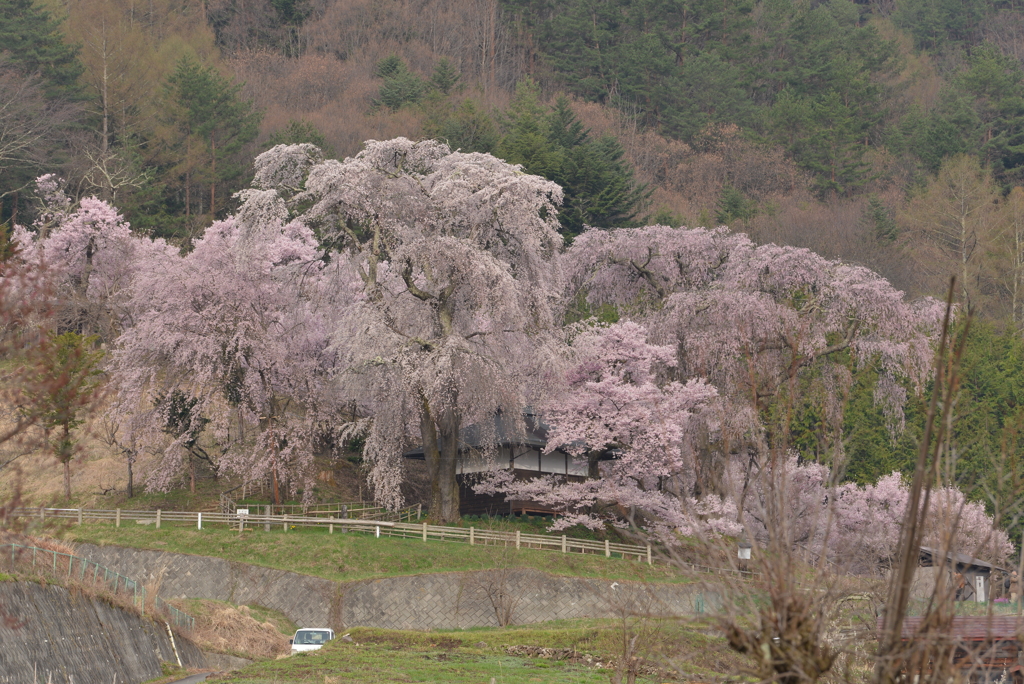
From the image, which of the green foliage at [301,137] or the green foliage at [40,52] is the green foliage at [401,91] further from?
the green foliage at [40,52]

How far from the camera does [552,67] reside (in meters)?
113

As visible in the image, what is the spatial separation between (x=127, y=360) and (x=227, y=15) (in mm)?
83564

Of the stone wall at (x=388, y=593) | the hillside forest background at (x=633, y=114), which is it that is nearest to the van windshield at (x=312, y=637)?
the stone wall at (x=388, y=593)

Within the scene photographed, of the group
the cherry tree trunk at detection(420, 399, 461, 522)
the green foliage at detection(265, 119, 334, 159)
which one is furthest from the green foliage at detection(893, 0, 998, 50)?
the cherry tree trunk at detection(420, 399, 461, 522)

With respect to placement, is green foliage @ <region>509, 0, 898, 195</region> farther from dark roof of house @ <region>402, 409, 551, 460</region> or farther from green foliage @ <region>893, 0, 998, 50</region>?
dark roof of house @ <region>402, 409, 551, 460</region>

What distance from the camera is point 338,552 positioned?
1471 inches

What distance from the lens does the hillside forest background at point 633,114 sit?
218ft

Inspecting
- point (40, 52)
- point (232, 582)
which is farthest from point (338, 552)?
point (40, 52)

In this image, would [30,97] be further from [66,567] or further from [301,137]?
[66,567]

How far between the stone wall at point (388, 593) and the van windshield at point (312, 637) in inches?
217

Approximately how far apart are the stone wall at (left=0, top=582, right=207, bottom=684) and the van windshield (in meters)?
4.59

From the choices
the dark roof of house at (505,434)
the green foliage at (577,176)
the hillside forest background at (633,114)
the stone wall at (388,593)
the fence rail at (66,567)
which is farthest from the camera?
the green foliage at (577,176)

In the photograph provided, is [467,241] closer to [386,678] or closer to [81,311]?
[386,678]

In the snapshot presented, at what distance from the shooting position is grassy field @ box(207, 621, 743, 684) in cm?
2055
